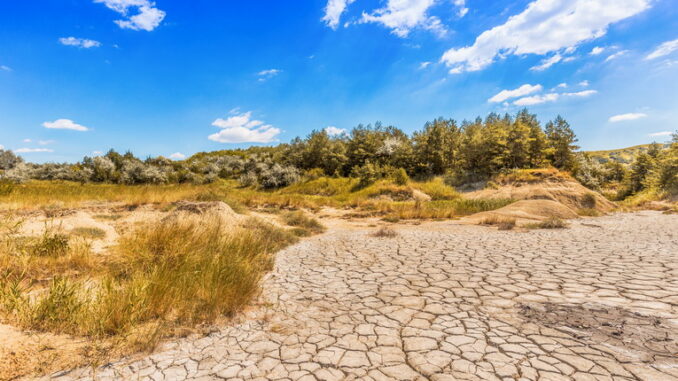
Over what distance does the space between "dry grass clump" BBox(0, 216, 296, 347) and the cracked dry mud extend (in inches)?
17.4

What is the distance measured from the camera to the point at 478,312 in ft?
11.6

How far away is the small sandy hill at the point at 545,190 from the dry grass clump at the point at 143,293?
20.7 meters

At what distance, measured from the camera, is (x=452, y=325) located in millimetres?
3225

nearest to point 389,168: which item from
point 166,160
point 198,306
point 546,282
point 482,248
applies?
point 482,248

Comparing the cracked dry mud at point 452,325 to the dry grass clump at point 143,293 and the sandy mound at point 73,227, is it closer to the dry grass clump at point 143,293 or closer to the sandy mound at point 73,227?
the dry grass clump at point 143,293

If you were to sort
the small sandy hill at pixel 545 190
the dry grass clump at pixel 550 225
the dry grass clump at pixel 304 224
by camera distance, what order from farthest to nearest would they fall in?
the small sandy hill at pixel 545 190 → the dry grass clump at pixel 304 224 → the dry grass clump at pixel 550 225

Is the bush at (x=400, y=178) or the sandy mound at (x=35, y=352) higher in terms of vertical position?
the bush at (x=400, y=178)

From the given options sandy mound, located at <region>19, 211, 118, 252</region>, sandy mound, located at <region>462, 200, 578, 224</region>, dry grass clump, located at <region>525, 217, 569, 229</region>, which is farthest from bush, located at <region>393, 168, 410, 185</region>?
sandy mound, located at <region>19, 211, 118, 252</region>

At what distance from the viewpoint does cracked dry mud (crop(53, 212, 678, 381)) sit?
8.04 ft

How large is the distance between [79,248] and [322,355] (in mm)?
5313

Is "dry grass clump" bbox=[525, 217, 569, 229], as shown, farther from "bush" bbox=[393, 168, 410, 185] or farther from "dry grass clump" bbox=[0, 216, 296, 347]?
"bush" bbox=[393, 168, 410, 185]

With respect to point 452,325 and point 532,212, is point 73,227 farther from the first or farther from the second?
point 532,212

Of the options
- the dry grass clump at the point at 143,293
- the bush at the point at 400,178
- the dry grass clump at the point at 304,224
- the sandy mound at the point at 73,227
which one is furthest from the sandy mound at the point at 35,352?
the bush at the point at 400,178

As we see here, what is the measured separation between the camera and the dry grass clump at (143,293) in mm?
3018
